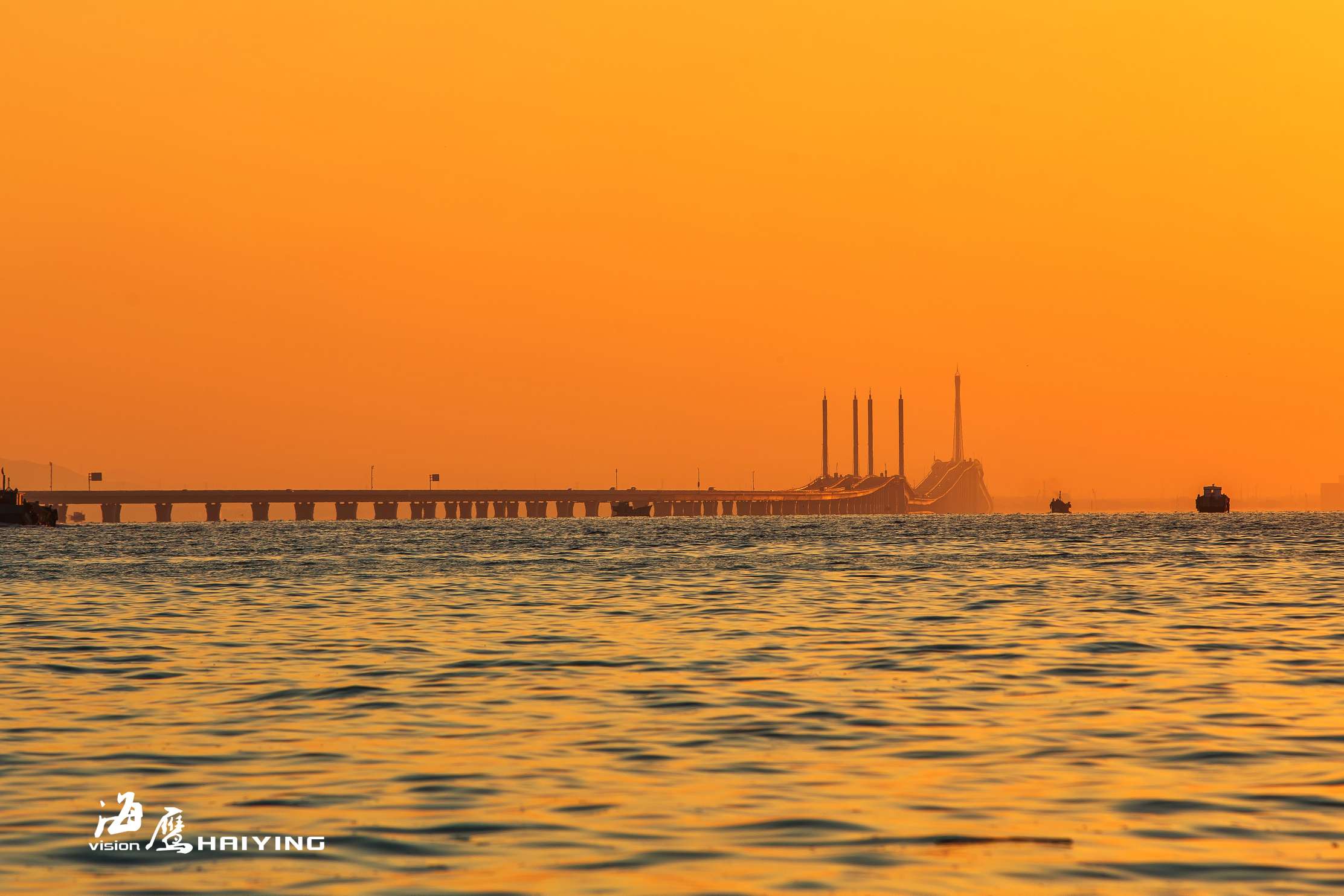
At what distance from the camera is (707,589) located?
188 ft

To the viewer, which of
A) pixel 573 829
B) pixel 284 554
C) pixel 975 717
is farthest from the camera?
pixel 284 554

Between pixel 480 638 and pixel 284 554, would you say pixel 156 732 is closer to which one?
pixel 480 638

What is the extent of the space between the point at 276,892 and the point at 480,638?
23.5 m

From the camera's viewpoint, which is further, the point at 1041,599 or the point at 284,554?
the point at 284,554

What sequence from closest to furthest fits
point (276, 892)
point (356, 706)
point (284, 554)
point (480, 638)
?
1. point (276, 892)
2. point (356, 706)
3. point (480, 638)
4. point (284, 554)

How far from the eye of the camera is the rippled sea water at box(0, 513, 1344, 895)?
13.4 m

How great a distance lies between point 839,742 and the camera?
66.2 feet

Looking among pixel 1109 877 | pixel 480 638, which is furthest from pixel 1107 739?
pixel 480 638

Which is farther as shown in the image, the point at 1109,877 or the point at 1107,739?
the point at 1107,739

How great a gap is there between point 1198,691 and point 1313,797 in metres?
9.01

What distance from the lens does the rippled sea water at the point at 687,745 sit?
529 inches

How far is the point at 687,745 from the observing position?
2003 cm

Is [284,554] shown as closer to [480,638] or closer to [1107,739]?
[480,638]

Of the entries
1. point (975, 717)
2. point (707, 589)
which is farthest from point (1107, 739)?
point (707, 589)
